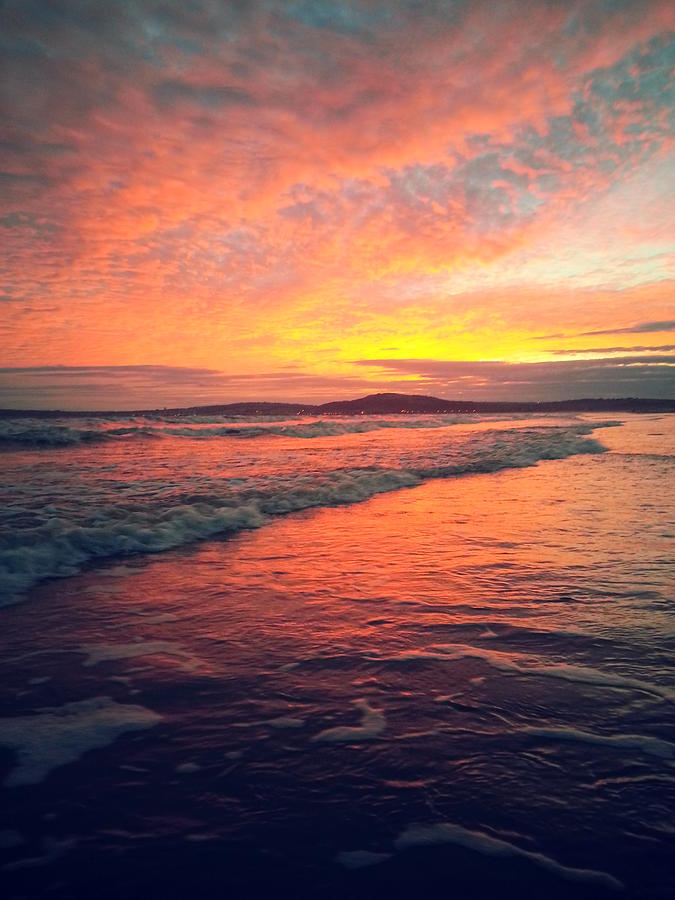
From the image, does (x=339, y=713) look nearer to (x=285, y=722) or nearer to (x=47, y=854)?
(x=285, y=722)

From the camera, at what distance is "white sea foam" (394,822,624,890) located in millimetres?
1822

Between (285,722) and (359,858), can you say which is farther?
(285,722)

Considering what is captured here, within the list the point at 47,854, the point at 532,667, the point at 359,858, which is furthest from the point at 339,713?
the point at 47,854

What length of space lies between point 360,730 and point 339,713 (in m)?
0.19

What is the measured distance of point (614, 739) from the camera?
2543mm

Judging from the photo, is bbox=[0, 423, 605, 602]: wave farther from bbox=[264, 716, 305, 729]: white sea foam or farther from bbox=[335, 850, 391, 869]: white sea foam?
bbox=[335, 850, 391, 869]: white sea foam

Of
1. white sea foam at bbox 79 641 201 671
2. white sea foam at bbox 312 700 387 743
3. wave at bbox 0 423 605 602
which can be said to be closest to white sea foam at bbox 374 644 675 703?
white sea foam at bbox 312 700 387 743

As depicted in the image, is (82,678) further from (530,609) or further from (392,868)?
(530,609)

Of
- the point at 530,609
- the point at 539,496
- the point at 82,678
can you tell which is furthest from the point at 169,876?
the point at 539,496

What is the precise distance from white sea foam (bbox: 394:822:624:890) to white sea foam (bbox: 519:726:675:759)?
708 mm

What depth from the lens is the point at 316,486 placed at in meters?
10.9

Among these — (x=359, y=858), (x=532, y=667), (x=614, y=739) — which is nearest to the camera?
(x=359, y=858)

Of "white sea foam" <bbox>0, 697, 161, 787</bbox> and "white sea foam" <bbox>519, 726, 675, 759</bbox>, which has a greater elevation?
"white sea foam" <bbox>519, 726, 675, 759</bbox>

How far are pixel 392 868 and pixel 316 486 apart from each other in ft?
29.6
